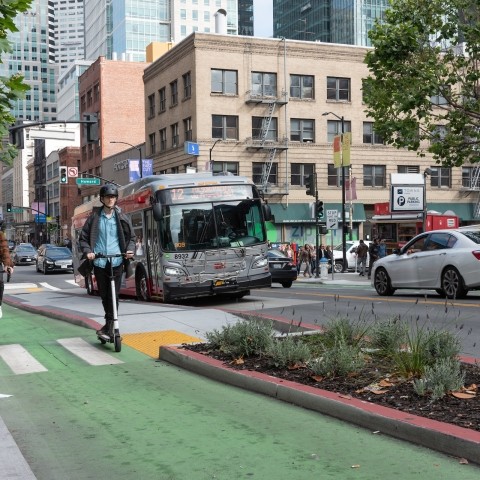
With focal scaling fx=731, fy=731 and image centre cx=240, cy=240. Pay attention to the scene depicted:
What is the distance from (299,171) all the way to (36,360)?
161 feet

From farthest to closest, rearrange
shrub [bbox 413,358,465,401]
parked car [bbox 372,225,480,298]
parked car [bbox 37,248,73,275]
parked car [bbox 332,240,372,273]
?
1. parked car [bbox 332,240,372,273]
2. parked car [bbox 37,248,73,275]
3. parked car [bbox 372,225,480,298]
4. shrub [bbox 413,358,465,401]

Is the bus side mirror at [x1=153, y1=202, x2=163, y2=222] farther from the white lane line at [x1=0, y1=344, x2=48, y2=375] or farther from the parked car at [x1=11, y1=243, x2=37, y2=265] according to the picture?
the parked car at [x1=11, y1=243, x2=37, y2=265]

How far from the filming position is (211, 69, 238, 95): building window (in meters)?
54.4

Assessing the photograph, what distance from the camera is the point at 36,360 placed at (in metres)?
8.56

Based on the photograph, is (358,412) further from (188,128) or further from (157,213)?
(188,128)

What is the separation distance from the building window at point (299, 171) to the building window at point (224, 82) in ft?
24.0

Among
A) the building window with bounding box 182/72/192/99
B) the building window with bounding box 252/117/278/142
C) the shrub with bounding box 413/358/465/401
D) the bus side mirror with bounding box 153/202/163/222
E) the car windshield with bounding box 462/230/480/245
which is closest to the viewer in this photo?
the shrub with bounding box 413/358/465/401

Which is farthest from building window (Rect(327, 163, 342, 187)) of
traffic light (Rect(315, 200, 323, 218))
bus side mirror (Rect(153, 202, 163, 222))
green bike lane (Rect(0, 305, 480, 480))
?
green bike lane (Rect(0, 305, 480, 480))

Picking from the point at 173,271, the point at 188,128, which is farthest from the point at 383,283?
the point at 188,128

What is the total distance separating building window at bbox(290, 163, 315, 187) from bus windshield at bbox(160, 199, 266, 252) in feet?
131

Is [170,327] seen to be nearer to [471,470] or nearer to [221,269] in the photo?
[221,269]

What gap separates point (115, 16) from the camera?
150m

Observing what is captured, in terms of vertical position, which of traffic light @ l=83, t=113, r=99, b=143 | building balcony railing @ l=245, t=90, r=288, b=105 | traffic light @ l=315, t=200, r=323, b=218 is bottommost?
traffic light @ l=315, t=200, r=323, b=218

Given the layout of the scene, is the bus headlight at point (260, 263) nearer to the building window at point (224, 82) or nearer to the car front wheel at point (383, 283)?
the car front wheel at point (383, 283)
